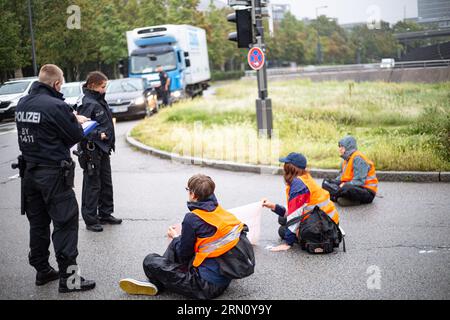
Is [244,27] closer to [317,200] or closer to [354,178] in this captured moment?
[354,178]

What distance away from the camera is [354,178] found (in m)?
8.03

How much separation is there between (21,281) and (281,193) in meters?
4.61

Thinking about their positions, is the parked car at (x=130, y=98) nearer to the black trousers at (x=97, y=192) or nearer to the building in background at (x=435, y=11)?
the building in background at (x=435, y=11)

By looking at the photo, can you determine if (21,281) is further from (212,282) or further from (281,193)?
(281,193)

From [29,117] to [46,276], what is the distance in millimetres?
1463

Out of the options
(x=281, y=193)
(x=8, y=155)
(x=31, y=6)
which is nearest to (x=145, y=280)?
(x=281, y=193)

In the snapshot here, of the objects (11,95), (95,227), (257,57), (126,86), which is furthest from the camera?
(11,95)

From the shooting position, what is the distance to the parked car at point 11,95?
81.7 ft

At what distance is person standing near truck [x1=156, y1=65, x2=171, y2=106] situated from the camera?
2336cm

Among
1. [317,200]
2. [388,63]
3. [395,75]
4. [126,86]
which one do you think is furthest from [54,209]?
[388,63]

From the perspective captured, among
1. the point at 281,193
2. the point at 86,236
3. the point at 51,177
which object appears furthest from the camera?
the point at 281,193

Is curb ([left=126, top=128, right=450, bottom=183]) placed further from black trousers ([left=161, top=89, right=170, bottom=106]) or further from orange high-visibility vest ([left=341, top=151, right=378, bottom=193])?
black trousers ([left=161, top=89, right=170, bottom=106])
